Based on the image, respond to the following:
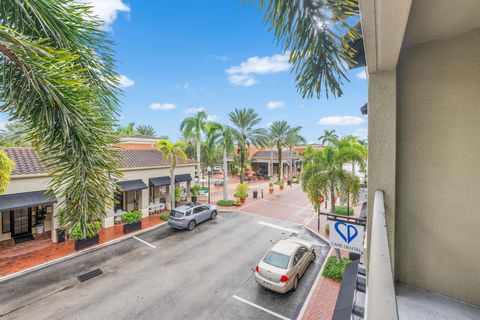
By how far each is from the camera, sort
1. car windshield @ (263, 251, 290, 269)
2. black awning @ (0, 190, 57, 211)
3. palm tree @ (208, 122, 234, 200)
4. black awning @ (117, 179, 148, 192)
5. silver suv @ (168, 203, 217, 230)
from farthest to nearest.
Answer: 1. palm tree @ (208, 122, 234, 200)
2. black awning @ (117, 179, 148, 192)
3. silver suv @ (168, 203, 217, 230)
4. black awning @ (0, 190, 57, 211)
5. car windshield @ (263, 251, 290, 269)

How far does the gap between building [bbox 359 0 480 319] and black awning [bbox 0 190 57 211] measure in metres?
13.0

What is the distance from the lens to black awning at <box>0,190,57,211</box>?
408 inches

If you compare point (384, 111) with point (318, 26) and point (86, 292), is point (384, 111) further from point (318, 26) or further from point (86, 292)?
point (86, 292)

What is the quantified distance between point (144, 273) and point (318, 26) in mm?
10793

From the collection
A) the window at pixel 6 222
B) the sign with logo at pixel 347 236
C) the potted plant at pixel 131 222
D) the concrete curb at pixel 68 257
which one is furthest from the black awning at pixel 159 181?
the sign with logo at pixel 347 236

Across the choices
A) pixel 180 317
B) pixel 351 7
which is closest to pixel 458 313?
pixel 351 7

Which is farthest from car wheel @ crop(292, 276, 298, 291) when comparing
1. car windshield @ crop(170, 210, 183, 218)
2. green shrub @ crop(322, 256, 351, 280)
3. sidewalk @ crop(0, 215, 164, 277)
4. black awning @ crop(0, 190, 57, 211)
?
black awning @ crop(0, 190, 57, 211)

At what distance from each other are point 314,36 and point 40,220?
1839cm

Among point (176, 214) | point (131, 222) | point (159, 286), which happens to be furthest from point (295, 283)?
point (131, 222)

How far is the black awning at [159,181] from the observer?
17.3 m

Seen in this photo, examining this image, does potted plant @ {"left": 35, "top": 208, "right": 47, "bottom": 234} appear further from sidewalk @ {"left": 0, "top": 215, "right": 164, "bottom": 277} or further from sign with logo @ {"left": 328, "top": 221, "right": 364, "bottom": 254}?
sign with logo @ {"left": 328, "top": 221, "right": 364, "bottom": 254}

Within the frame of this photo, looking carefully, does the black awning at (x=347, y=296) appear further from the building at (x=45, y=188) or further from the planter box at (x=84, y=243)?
the planter box at (x=84, y=243)

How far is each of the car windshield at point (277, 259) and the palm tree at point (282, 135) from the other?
26.5m

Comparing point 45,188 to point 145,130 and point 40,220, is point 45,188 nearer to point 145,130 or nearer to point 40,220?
point 40,220
